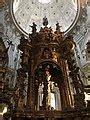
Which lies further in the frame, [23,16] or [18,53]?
[23,16]

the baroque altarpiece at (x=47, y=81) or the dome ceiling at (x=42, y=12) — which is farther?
the dome ceiling at (x=42, y=12)

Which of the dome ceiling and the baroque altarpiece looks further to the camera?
the dome ceiling

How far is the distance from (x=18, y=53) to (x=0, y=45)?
1576 millimetres

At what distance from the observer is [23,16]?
1007 inches

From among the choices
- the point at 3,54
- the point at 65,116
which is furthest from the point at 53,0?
the point at 65,116

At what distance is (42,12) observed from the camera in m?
26.9

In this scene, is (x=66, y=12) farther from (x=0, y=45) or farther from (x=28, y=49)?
(x=28, y=49)

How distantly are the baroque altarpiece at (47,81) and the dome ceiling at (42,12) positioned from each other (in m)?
11.5

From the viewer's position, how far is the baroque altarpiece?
9.64 meters

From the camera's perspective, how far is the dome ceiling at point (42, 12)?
24312 millimetres

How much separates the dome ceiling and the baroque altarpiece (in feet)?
37.9

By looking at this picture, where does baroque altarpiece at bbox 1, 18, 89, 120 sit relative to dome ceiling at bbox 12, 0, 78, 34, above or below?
below

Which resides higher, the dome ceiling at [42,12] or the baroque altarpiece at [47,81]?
the dome ceiling at [42,12]

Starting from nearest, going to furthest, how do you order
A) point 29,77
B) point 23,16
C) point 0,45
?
1. point 29,77
2. point 0,45
3. point 23,16
